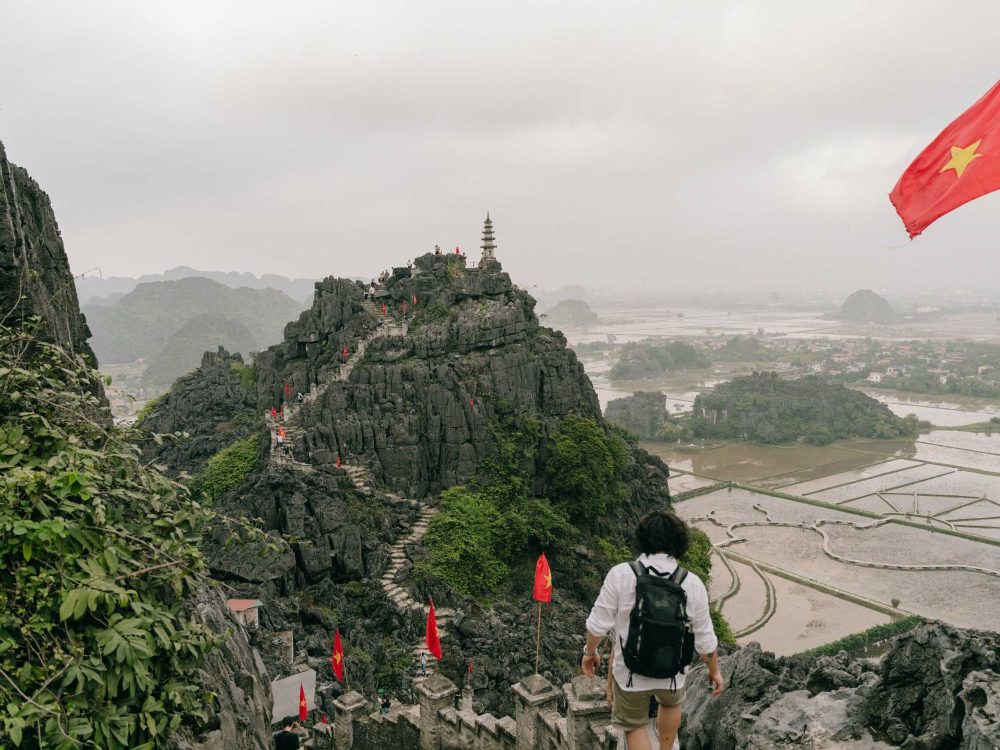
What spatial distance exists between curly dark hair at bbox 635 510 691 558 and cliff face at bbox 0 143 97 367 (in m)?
6.84

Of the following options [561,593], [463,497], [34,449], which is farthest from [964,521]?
[34,449]

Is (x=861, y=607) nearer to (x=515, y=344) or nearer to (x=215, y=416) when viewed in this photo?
(x=515, y=344)

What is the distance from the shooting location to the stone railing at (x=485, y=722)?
7.21 metres

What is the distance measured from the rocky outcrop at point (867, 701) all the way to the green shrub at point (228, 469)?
23.5 metres

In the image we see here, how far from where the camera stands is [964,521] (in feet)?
144

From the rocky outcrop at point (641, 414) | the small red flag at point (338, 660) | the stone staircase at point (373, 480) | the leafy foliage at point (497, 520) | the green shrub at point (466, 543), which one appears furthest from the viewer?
the rocky outcrop at point (641, 414)

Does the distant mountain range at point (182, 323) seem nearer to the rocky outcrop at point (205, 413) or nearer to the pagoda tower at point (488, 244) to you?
the rocky outcrop at point (205, 413)

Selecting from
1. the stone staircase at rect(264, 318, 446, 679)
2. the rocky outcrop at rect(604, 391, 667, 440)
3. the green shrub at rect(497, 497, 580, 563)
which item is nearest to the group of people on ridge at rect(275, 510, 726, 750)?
the stone staircase at rect(264, 318, 446, 679)

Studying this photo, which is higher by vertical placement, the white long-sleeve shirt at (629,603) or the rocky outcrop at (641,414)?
the white long-sleeve shirt at (629,603)

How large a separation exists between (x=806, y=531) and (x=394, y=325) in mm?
29348

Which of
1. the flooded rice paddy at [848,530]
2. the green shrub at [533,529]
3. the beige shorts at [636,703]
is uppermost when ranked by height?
the beige shorts at [636,703]

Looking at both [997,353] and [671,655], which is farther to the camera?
[997,353]

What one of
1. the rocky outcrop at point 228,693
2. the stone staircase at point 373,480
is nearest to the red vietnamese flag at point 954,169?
the rocky outcrop at point 228,693

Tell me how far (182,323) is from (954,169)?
171114 mm
